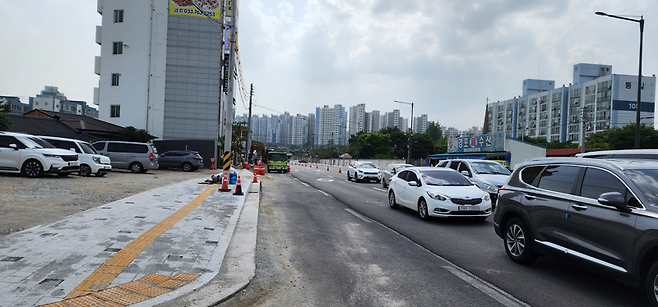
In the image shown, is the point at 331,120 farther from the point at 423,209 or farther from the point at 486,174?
the point at 423,209

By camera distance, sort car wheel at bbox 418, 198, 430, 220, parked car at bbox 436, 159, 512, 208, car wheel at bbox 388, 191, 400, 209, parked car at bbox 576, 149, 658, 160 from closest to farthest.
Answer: parked car at bbox 576, 149, 658, 160, car wheel at bbox 418, 198, 430, 220, car wheel at bbox 388, 191, 400, 209, parked car at bbox 436, 159, 512, 208

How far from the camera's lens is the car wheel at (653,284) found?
4.09m

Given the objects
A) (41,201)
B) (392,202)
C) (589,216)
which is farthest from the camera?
(392,202)

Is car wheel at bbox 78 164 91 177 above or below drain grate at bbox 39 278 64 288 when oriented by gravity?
above

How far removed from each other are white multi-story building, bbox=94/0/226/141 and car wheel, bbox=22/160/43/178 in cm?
2579

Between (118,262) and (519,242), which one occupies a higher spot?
(519,242)

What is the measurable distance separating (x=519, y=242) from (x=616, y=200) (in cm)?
203

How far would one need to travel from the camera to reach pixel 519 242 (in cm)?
633

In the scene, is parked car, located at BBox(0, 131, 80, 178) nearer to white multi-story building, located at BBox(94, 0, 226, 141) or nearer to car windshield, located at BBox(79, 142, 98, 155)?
car windshield, located at BBox(79, 142, 98, 155)

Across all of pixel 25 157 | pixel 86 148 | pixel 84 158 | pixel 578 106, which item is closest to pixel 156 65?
pixel 86 148

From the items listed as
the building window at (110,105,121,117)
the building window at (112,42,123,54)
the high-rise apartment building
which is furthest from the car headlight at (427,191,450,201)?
the high-rise apartment building

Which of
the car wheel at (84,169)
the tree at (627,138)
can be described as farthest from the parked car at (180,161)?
the tree at (627,138)

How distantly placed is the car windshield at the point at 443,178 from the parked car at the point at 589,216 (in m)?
4.22

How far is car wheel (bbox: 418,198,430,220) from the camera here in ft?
34.5
